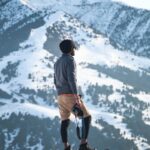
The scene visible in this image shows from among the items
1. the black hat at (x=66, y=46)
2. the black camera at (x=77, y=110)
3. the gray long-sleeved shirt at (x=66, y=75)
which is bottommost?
the black camera at (x=77, y=110)

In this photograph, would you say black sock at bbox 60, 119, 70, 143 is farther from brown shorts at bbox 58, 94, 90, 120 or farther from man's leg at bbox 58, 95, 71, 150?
brown shorts at bbox 58, 94, 90, 120

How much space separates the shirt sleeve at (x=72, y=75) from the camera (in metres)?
18.9

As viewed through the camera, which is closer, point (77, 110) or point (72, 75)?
point (77, 110)

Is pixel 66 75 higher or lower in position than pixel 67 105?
higher

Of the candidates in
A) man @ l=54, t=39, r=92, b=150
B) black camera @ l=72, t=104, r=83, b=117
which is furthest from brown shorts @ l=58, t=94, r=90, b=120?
black camera @ l=72, t=104, r=83, b=117

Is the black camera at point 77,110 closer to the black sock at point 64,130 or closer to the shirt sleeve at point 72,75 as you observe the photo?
the shirt sleeve at point 72,75

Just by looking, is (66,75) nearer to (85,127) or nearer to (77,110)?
(77,110)

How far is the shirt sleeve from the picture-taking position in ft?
61.9

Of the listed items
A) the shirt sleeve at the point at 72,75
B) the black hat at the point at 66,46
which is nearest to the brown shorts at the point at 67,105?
the shirt sleeve at the point at 72,75

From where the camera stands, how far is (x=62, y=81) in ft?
63.6

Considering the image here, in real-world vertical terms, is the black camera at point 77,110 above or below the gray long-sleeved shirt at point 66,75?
below

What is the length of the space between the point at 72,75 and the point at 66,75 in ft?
1.31

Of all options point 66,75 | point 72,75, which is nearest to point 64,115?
point 66,75

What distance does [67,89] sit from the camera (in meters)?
19.2
